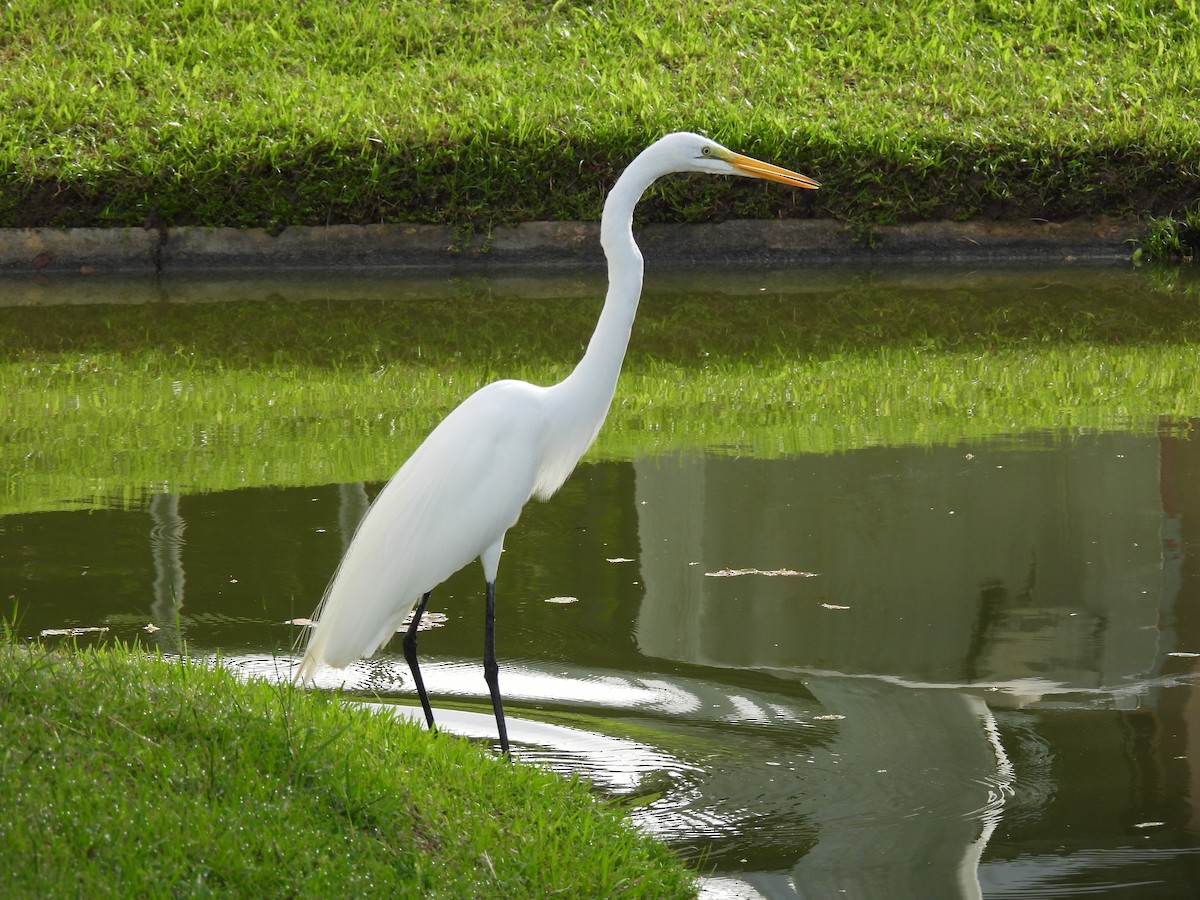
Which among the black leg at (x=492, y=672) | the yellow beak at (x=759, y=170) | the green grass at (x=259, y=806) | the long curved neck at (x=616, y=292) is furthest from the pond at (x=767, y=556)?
the yellow beak at (x=759, y=170)

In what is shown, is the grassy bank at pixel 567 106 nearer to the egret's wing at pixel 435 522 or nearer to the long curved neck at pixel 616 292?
the long curved neck at pixel 616 292

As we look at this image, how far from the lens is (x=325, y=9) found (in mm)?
13734

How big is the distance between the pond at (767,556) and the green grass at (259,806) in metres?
0.37

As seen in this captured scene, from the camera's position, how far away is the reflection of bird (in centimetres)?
354

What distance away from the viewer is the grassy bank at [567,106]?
10875 millimetres

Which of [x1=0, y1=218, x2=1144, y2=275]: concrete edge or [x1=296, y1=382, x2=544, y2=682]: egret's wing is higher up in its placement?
[x1=0, y1=218, x2=1144, y2=275]: concrete edge

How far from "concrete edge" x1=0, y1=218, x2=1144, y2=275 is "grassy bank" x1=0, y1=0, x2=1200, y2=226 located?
116 millimetres

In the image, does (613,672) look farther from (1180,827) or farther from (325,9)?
(325,9)

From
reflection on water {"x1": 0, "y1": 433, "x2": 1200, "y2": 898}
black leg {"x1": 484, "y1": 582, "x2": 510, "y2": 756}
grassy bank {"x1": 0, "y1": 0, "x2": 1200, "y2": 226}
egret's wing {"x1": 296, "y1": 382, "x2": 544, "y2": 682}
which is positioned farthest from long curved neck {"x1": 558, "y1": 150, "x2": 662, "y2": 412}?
Result: grassy bank {"x1": 0, "y1": 0, "x2": 1200, "y2": 226}

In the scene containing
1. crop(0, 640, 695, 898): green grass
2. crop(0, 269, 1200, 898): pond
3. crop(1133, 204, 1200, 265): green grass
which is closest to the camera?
crop(0, 640, 695, 898): green grass

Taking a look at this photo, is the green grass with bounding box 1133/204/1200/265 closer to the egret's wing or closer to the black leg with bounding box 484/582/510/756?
the egret's wing

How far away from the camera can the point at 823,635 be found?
428 centimetres

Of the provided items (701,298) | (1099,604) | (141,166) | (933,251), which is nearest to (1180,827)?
(1099,604)

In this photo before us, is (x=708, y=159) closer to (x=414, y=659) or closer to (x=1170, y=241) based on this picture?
(x=414, y=659)
